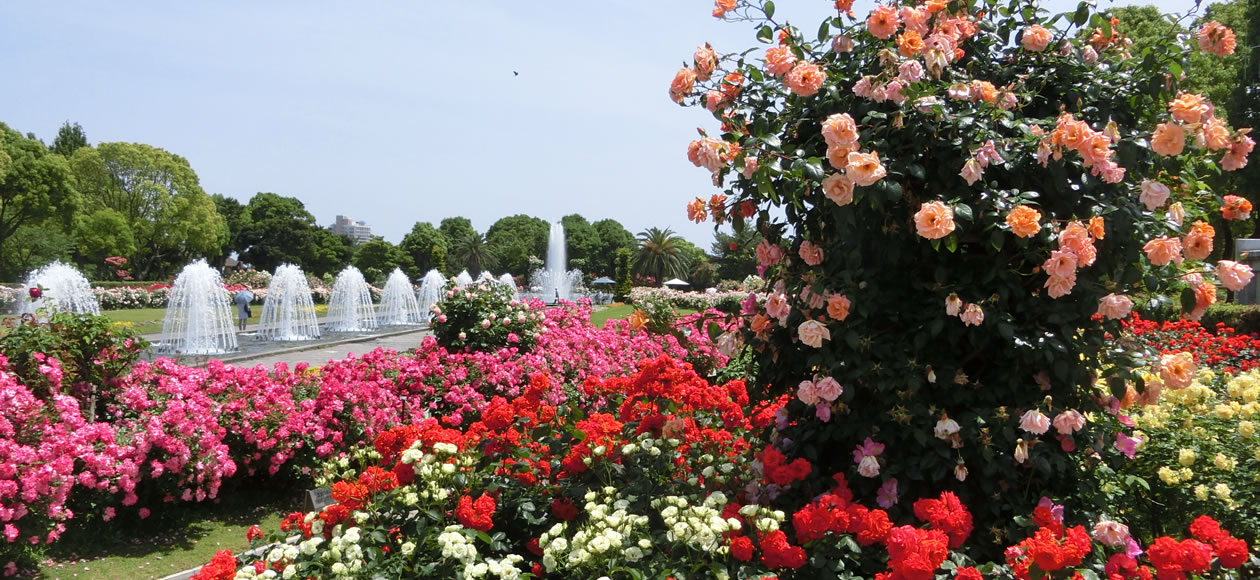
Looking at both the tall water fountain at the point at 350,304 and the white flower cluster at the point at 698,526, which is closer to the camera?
the white flower cluster at the point at 698,526

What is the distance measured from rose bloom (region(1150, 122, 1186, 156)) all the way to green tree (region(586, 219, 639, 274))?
238 ft

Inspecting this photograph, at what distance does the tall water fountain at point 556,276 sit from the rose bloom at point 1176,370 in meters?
21.4

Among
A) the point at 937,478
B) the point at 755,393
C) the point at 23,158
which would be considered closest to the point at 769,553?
the point at 937,478

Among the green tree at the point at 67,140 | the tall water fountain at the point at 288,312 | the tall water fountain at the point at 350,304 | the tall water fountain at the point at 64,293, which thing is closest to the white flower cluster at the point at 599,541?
the tall water fountain at the point at 288,312

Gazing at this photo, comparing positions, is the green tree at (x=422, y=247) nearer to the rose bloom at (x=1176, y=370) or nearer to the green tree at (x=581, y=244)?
the green tree at (x=581, y=244)

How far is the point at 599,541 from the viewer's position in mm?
2346

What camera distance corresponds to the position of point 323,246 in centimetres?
6819

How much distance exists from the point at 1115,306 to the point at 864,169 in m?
0.94

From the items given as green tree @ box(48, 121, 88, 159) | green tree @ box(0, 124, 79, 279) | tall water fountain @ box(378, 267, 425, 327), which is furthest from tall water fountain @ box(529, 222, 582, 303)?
green tree @ box(48, 121, 88, 159)

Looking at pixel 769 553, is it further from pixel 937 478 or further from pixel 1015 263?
pixel 1015 263

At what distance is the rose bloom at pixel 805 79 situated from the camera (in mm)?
2719

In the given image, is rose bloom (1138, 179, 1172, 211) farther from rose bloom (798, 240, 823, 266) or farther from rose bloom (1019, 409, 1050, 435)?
rose bloom (798, 240, 823, 266)

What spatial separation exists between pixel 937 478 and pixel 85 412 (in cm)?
552

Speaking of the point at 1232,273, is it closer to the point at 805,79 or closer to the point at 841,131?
the point at 841,131
